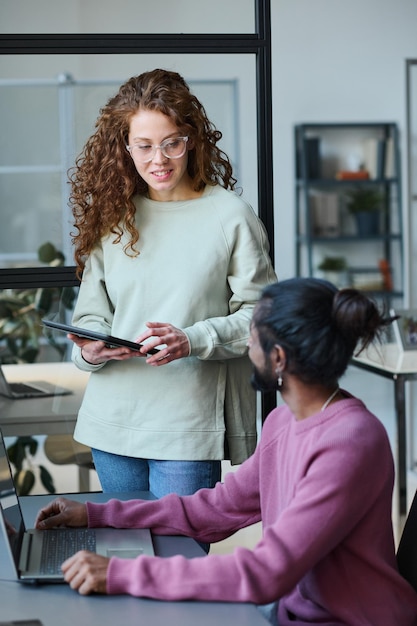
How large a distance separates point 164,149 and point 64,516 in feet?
2.33

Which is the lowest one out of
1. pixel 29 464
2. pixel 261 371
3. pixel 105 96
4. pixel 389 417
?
pixel 389 417

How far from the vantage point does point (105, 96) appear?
7.30 feet

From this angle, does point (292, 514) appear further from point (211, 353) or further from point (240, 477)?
point (211, 353)

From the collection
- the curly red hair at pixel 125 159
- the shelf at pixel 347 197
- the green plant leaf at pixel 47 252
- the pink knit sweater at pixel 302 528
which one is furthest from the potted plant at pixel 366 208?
the pink knit sweater at pixel 302 528

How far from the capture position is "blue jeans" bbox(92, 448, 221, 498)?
1.86 m

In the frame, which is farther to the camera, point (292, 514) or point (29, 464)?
point (29, 464)

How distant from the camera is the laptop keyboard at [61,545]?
1413mm

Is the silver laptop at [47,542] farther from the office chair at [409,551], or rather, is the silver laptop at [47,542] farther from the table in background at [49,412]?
the table in background at [49,412]

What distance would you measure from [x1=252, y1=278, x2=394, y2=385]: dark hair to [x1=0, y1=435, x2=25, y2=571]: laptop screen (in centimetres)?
Answer: 46

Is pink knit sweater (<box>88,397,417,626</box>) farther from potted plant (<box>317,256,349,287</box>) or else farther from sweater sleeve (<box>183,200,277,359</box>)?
potted plant (<box>317,256,349,287</box>)

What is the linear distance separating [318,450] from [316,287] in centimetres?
24

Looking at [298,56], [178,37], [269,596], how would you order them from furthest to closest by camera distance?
[298,56] → [178,37] → [269,596]

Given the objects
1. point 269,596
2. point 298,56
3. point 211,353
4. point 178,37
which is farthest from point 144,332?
point 298,56

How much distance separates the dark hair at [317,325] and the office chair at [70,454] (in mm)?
1054
